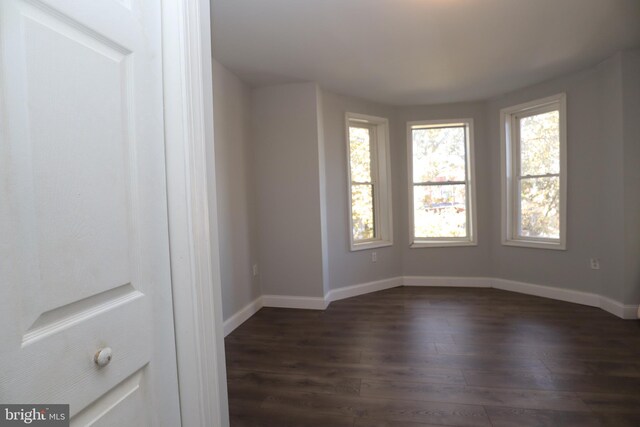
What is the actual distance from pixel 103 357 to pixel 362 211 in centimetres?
369

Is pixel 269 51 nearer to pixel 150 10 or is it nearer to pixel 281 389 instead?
pixel 150 10

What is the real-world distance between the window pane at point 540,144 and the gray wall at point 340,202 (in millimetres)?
1762

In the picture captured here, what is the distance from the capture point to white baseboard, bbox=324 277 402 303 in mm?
3803

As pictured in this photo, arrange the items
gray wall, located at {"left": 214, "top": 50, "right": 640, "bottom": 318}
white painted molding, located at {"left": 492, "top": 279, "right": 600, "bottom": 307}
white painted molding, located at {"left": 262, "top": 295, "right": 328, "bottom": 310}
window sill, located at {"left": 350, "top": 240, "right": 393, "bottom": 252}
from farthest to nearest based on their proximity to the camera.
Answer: window sill, located at {"left": 350, "top": 240, "right": 393, "bottom": 252}, white painted molding, located at {"left": 262, "top": 295, "right": 328, "bottom": 310}, white painted molding, located at {"left": 492, "top": 279, "right": 600, "bottom": 307}, gray wall, located at {"left": 214, "top": 50, "right": 640, "bottom": 318}

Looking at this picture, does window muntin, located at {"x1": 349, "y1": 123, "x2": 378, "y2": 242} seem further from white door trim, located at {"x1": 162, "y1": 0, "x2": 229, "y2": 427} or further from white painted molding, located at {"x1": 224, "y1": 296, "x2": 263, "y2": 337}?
white door trim, located at {"x1": 162, "y1": 0, "x2": 229, "y2": 427}

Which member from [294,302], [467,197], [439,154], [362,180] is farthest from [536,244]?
[294,302]

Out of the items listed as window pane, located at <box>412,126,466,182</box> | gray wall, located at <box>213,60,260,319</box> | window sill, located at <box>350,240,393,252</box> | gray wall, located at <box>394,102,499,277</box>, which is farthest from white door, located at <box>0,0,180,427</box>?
window pane, located at <box>412,126,466,182</box>

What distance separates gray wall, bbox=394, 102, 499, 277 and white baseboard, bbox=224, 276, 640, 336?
0.33 feet

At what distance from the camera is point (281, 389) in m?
2.04

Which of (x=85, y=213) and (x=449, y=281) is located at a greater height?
(x=85, y=213)

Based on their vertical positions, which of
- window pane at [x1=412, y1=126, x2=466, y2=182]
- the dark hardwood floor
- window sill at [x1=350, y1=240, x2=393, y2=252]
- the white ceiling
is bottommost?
the dark hardwood floor

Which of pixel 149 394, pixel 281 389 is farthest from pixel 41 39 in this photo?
pixel 281 389

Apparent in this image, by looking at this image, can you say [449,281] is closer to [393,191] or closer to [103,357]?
[393,191]

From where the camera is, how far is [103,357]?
0.65m
